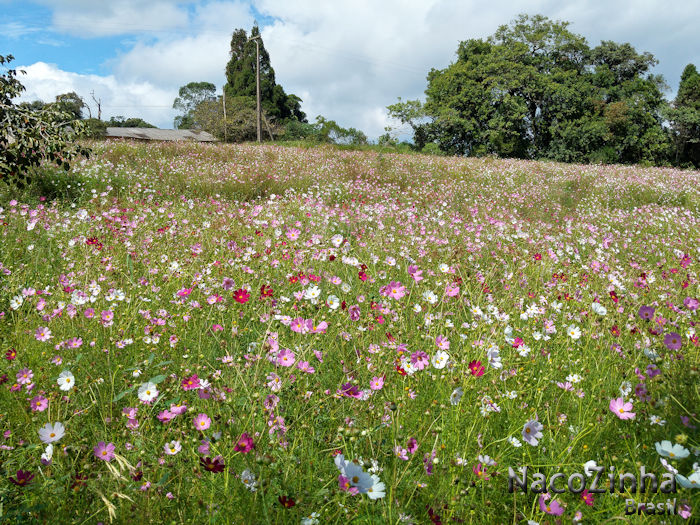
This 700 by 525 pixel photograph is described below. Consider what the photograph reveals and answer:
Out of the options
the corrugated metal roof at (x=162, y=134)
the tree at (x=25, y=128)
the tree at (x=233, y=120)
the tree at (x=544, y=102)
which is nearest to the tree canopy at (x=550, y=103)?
the tree at (x=544, y=102)

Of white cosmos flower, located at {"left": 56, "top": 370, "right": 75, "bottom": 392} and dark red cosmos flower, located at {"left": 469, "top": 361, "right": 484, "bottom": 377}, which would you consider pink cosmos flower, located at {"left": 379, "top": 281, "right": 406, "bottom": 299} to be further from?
white cosmos flower, located at {"left": 56, "top": 370, "right": 75, "bottom": 392}

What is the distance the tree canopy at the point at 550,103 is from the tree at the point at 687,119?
11cm

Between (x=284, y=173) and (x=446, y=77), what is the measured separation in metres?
32.8

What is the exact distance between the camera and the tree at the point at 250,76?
184ft

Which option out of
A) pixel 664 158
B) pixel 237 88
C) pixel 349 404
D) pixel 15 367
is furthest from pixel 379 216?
pixel 237 88

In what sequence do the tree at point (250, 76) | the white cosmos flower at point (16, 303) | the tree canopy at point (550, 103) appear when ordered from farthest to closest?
the tree at point (250, 76), the tree canopy at point (550, 103), the white cosmos flower at point (16, 303)

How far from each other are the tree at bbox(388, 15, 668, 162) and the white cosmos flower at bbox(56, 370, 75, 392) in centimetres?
3595

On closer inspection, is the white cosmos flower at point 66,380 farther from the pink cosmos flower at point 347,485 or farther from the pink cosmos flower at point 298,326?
the pink cosmos flower at point 347,485

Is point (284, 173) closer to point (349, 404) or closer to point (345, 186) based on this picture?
point (345, 186)

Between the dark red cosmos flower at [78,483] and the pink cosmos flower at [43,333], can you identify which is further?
the pink cosmos flower at [43,333]

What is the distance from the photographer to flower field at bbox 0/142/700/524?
1.26 m

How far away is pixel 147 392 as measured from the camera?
1540 millimetres

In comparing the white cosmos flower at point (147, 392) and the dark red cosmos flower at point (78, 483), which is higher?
the white cosmos flower at point (147, 392)

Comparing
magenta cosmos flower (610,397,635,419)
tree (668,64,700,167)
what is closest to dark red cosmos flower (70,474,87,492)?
magenta cosmos flower (610,397,635,419)
